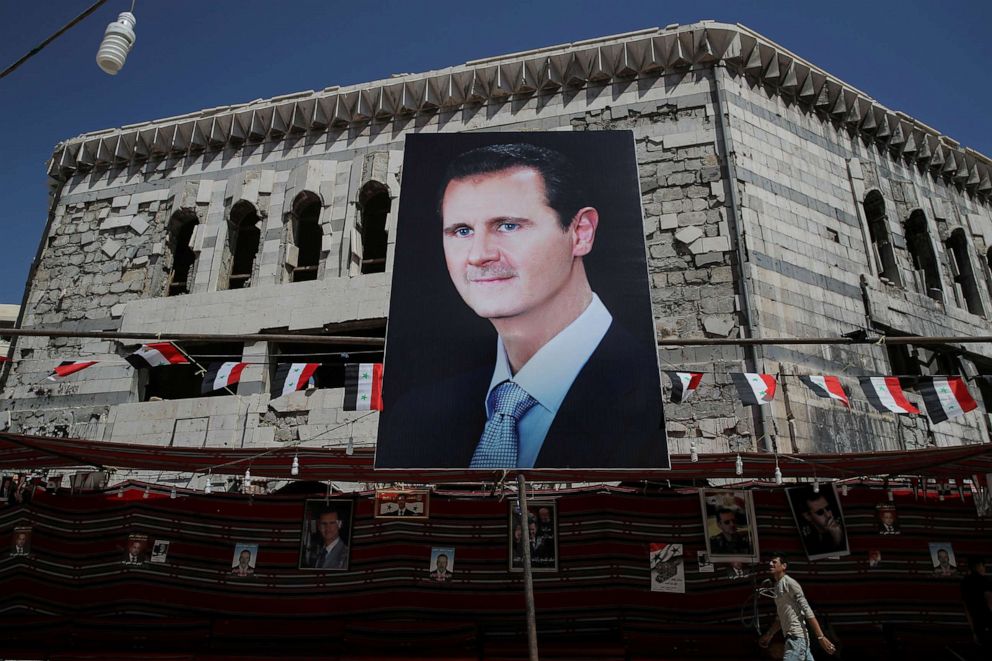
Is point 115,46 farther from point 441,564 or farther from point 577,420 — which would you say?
point 441,564

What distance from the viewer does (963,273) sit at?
18172 mm

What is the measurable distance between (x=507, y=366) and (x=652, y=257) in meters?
6.35

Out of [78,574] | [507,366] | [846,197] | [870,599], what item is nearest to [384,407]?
[507,366]

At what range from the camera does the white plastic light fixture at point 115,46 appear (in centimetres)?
730

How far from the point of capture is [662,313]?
535 inches

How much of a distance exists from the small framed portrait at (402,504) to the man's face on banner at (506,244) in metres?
2.65

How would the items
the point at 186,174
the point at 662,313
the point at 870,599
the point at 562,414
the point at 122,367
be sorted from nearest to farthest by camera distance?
1. the point at 562,414
2. the point at 870,599
3. the point at 662,313
4. the point at 122,367
5. the point at 186,174

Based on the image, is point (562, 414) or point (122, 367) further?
point (122, 367)

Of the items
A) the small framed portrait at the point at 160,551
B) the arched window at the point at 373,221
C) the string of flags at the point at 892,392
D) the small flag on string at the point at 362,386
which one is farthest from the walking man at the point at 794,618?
the arched window at the point at 373,221

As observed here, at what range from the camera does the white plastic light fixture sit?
24.0ft

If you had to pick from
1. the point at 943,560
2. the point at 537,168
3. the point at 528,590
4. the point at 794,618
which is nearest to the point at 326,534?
the point at 528,590

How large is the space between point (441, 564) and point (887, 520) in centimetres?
568

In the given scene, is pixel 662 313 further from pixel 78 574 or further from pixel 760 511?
pixel 78 574

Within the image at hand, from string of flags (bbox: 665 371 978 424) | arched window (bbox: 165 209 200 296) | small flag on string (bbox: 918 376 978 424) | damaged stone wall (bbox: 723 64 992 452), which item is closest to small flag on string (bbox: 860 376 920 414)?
string of flags (bbox: 665 371 978 424)
